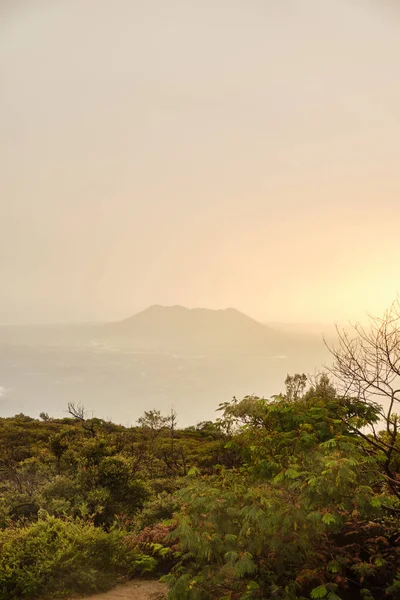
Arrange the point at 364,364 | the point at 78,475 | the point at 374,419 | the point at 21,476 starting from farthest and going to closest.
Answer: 1. the point at 21,476
2. the point at 78,475
3. the point at 374,419
4. the point at 364,364

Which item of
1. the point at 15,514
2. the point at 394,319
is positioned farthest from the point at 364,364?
the point at 15,514

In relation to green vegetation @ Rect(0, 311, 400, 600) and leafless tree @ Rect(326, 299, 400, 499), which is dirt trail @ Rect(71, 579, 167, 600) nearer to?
green vegetation @ Rect(0, 311, 400, 600)

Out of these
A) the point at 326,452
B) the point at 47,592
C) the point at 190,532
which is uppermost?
the point at 326,452

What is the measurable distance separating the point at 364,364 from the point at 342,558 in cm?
478

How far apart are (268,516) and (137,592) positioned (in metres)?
6.28

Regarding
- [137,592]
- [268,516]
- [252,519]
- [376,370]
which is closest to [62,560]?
[137,592]

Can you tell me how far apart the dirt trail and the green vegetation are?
37 centimetres

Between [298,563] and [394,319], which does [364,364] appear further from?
[298,563]

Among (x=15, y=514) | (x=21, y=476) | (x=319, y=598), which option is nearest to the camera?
(x=319, y=598)

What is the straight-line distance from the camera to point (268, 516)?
893cm

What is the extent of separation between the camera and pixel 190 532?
8.89m

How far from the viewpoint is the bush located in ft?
38.1

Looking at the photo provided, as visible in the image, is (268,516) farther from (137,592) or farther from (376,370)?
(137,592)

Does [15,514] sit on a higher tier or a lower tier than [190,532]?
lower
